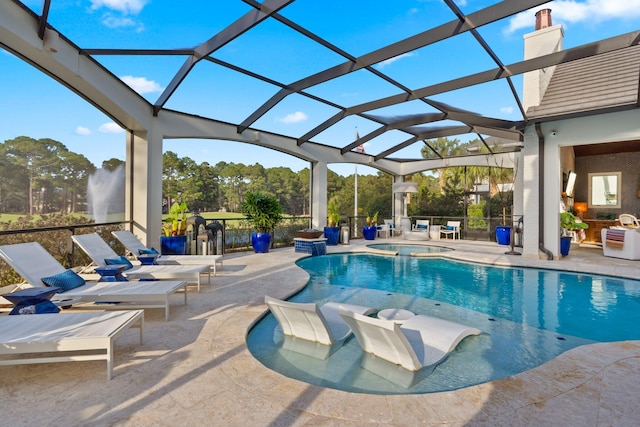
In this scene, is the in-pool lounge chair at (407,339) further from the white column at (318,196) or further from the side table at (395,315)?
the white column at (318,196)

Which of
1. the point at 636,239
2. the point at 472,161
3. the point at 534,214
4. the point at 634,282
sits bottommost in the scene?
the point at 634,282

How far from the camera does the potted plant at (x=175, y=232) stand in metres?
8.31

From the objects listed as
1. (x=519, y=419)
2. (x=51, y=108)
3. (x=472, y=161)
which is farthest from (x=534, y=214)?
(x=51, y=108)

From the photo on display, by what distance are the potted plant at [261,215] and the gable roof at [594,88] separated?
7566 mm

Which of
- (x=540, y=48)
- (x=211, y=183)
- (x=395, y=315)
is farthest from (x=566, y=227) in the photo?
(x=211, y=183)

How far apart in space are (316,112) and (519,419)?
8.92 meters

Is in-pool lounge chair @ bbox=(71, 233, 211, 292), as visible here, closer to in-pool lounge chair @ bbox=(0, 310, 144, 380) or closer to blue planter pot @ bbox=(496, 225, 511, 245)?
in-pool lounge chair @ bbox=(0, 310, 144, 380)

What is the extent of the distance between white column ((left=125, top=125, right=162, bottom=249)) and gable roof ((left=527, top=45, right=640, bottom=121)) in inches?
388

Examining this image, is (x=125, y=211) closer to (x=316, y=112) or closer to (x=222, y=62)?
(x=222, y=62)

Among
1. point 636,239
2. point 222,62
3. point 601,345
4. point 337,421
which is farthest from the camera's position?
point 636,239

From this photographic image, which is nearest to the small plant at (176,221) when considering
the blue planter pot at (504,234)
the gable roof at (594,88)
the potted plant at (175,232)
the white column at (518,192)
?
the potted plant at (175,232)

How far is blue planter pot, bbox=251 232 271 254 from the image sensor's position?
10.4m

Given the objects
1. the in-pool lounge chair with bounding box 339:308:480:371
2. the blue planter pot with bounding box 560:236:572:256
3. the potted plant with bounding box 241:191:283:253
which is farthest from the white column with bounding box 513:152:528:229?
the in-pool lounge chair with bounding box 339:308:480:371

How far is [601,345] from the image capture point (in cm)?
345
